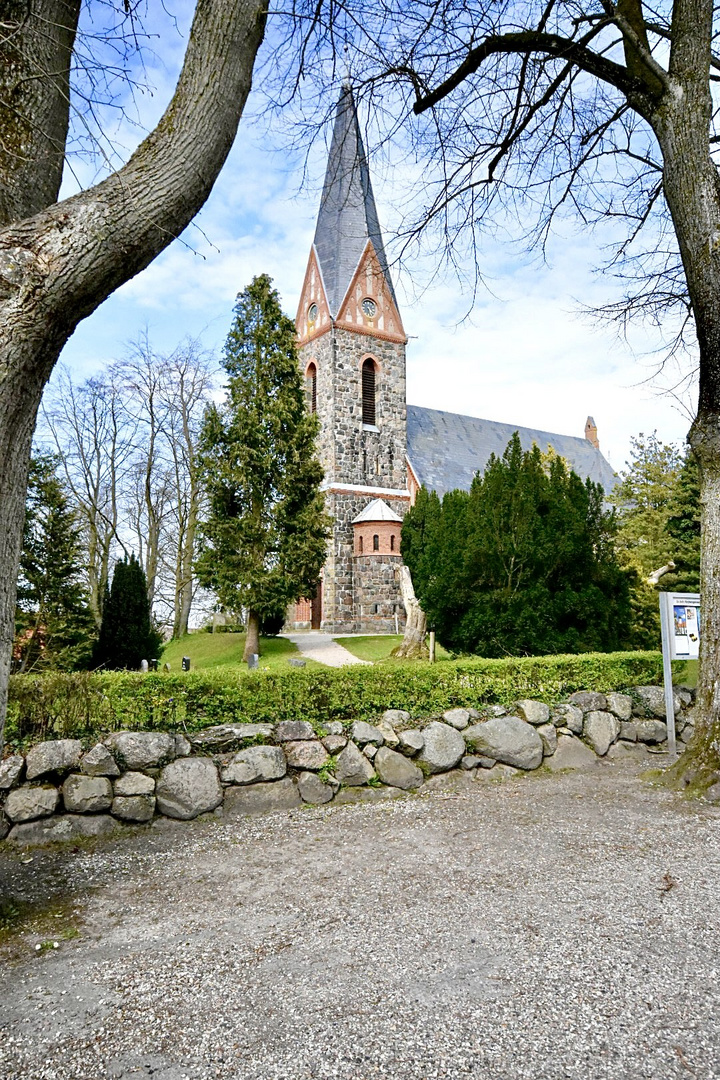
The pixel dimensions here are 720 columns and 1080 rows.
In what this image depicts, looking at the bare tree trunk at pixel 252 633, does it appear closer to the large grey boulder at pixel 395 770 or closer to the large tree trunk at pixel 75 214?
the large grey boulder at pixel 395 770

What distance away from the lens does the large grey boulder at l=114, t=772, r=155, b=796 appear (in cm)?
480

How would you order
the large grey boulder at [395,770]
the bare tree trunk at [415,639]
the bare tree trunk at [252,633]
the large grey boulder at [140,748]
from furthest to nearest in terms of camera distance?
the bare tree trunk at [252,633], the bare tree trunk at [415,639], the large grey boulder at [395,770], the large grey boulder at [140,748]

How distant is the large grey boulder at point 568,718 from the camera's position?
22.5 ft

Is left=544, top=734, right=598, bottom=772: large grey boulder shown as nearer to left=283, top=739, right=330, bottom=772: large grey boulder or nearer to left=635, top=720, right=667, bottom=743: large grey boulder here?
left=635, top=720, right=667, bottom=743: large grey boulder

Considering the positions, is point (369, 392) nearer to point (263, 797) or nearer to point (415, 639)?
point (415, 639)

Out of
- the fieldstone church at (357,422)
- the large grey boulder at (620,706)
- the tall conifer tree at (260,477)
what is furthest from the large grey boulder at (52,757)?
the fieldstone church at (357,422)

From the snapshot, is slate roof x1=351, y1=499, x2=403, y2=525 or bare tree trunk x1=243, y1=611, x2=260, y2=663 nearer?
bare tree trunk x1=243, y1=611, x2=260, y2=663

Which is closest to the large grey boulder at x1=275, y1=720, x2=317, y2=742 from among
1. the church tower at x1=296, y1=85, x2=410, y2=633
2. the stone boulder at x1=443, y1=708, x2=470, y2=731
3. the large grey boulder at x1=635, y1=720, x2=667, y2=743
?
the stone boulder at x1=443, y1=708, x2=470, y2=731

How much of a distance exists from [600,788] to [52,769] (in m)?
4.28

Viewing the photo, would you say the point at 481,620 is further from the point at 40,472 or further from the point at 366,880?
the point at 40,472

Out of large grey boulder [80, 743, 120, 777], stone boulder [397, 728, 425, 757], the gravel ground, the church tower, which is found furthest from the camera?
the church tower

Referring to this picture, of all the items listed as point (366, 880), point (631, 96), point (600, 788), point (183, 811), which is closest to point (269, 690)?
point (183, 811)

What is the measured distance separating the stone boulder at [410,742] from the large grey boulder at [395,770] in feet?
0.35

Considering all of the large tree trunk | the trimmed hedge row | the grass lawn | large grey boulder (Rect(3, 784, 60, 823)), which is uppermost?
the large tree trunk
